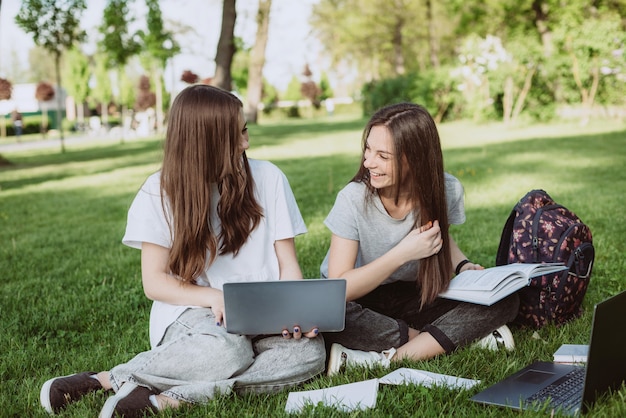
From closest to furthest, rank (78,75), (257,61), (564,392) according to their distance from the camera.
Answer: (564,392)
(257,61)
(78,75)

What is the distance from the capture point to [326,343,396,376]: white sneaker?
2586 millimetres

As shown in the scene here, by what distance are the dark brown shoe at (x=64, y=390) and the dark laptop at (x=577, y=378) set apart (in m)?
1.38

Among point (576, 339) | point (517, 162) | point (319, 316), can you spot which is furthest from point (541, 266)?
point (517, 162)

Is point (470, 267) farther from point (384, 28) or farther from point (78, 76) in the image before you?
point (78, 76)

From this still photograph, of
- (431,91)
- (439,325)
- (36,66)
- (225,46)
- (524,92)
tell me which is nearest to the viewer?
(439,325)

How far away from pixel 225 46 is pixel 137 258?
442 inches

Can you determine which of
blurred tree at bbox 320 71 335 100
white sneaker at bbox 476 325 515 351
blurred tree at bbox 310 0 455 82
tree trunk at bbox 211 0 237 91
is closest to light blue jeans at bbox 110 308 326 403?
white sneaker at bbox 476 325 515 351

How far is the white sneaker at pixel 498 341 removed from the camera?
107 inches

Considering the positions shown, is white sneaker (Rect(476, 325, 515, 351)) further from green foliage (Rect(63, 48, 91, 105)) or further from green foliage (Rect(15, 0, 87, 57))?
green foliage (Rect(63, 48, 91, 105))

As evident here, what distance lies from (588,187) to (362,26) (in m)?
29.6

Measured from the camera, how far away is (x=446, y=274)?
2783 millimetres

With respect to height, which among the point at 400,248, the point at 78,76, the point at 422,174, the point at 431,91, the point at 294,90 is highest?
the point at 78,76

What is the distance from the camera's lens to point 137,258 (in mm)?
4863

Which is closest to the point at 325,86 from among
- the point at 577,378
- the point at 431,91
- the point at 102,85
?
the point at 102,85
